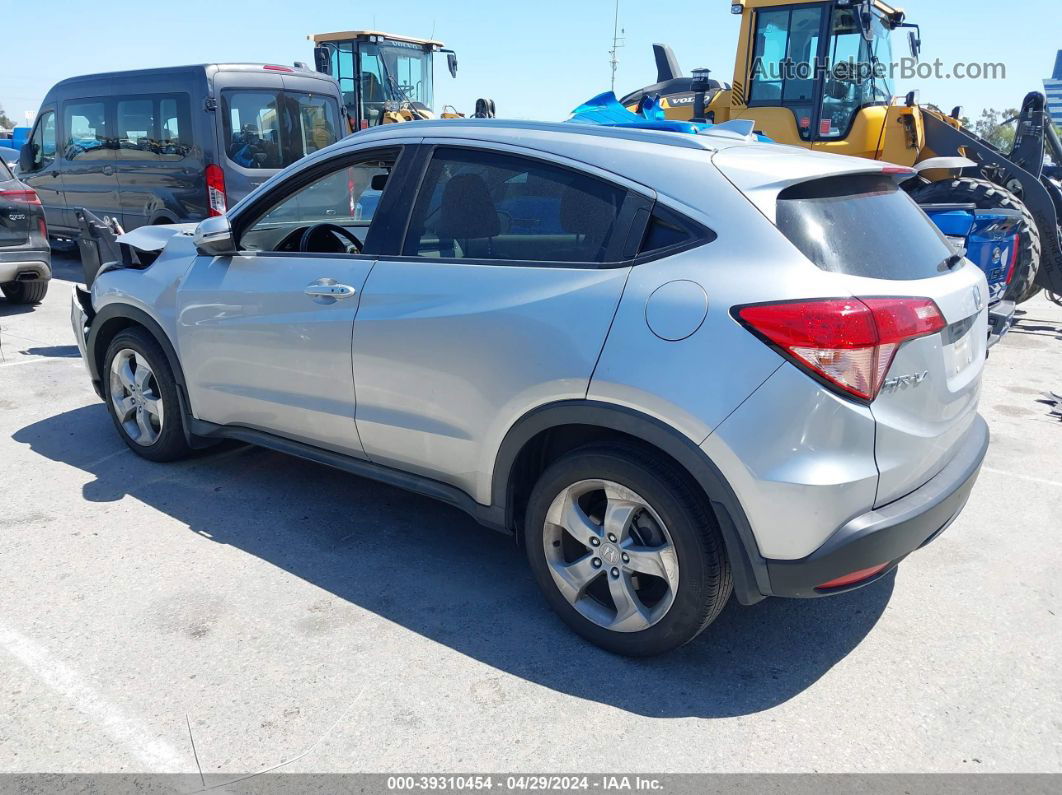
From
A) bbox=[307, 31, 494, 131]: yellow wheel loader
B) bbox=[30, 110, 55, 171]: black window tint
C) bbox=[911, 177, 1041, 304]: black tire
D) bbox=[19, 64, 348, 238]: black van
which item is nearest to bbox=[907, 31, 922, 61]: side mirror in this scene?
bbox=[911, 177, 1041, 304]: black tire

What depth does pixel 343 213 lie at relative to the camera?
4445 millimetres

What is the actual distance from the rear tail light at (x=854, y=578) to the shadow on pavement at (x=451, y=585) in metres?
0.44

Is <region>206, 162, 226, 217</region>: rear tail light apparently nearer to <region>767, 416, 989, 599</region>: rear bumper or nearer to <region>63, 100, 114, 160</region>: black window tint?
<region>63, 100, 114, 160</region>: black window tint

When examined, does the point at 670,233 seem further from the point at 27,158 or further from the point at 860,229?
the point at 27,158

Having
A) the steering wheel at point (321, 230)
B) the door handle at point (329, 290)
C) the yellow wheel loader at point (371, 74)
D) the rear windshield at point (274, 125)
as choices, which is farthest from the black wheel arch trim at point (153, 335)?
the yellow wheel loader at point (371, 74)

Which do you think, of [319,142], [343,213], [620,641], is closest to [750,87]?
[319,142]

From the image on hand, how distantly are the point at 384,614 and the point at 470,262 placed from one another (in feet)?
4.48

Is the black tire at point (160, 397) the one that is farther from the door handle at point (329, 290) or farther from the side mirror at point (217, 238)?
the door handle at point (329, 290)

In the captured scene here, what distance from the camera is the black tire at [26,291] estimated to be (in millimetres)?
9016

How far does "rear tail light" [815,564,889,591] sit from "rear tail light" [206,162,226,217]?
306 inches

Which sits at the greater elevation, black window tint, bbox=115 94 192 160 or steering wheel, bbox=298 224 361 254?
black window tint, bbox=115 94 192 160

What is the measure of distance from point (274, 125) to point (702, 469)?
7.96m

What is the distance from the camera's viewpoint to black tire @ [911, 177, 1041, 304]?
315 inches

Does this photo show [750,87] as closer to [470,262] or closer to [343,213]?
[343,213]
